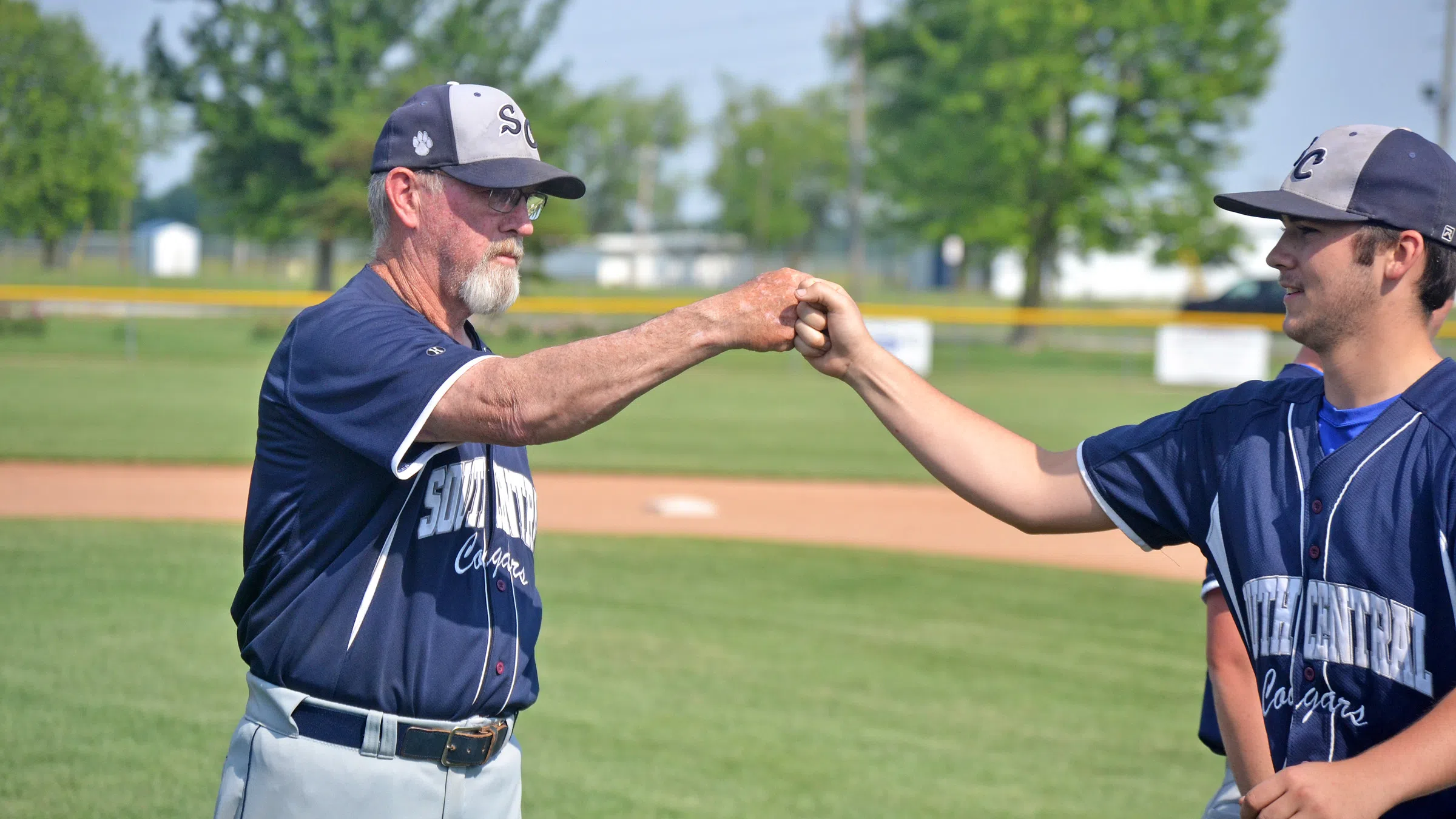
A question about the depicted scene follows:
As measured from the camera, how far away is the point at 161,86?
42.4 meters

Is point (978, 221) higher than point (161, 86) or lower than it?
lower

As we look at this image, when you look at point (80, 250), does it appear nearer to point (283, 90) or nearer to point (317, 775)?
point (283, 90)

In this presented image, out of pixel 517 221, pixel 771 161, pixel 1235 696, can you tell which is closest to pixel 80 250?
pixel 517 221

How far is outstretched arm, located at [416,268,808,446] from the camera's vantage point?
2.41 m

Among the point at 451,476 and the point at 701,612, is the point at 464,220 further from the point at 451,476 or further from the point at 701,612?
the point at 701,612

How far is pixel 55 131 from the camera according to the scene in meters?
23.5

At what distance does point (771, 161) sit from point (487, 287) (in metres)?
81.2

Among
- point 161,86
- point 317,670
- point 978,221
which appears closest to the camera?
point 317,670

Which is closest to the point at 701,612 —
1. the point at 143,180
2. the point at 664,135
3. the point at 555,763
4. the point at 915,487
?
the point at 555,763

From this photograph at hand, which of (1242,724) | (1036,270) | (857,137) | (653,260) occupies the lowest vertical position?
(1242,724)

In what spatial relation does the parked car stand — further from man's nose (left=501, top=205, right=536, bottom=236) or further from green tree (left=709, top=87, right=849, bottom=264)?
green tree (left=709, top=87, right=849, bottom=264)

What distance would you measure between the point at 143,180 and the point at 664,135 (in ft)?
262

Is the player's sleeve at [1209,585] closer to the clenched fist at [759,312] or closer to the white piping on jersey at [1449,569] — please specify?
the white piping on jersey at [1449,569]

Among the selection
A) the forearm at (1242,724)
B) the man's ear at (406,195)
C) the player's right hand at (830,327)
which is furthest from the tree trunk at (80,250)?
the forearm at (1242,724)
